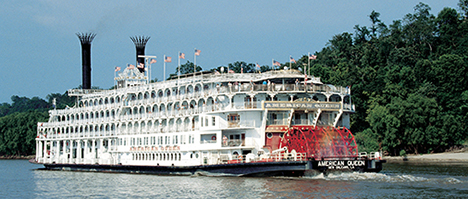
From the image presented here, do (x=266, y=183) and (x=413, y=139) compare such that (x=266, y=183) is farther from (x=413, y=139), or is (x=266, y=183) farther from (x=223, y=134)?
(x=413, y=139)

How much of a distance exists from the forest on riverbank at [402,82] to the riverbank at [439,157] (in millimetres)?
1095

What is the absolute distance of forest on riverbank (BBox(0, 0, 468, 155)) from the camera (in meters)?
64.1

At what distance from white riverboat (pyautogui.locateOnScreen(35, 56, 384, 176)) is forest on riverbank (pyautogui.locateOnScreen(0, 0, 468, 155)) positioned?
25915 mm

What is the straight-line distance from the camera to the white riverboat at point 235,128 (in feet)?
115

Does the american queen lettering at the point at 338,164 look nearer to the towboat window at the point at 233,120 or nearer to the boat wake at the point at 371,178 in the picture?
the boat wake at the point at 371,178

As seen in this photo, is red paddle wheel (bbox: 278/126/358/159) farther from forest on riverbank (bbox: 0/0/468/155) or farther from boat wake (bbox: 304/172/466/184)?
forest on riverbank (bbox: 0/0/468/155)

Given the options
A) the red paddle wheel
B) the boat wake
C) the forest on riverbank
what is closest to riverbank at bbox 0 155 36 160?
the forest on riverbank

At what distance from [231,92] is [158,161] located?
9.04 meters

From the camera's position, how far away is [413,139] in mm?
63500

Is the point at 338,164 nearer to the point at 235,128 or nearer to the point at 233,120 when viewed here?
the point at 235,128

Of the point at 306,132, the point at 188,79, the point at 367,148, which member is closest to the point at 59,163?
the point at 188,79

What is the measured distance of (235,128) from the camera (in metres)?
37.5

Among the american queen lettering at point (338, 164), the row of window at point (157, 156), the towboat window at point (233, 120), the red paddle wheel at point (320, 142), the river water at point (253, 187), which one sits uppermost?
the towboat window at point (233, 120)

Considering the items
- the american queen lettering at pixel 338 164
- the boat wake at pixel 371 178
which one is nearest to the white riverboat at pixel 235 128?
the american queen lettering at pixel 338 164
